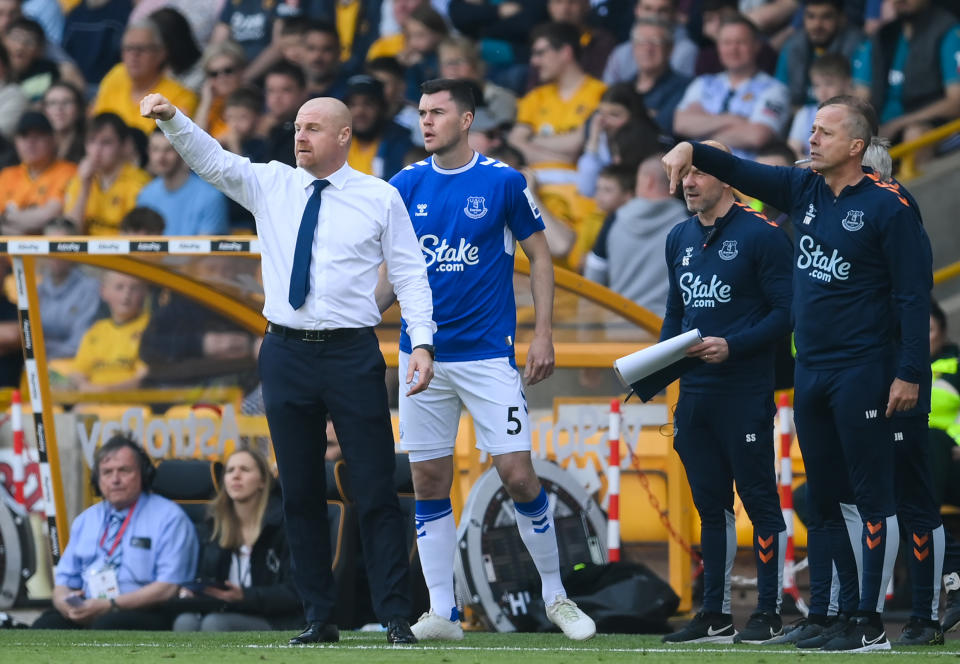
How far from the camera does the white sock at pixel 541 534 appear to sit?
738 centimetres

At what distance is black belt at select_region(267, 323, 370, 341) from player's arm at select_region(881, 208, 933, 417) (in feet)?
6.88

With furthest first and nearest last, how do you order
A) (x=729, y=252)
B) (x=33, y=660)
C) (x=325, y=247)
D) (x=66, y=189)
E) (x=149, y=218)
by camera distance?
(x=66, y=189) < (x=149, y=218) < (x=729, y=252) < (x=325, y=247) < (x=33, y=660)

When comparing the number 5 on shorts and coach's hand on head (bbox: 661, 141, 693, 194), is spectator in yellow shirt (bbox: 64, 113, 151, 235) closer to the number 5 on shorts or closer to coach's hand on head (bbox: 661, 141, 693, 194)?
the number 5 on shorts

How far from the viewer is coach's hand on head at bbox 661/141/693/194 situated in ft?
20.5

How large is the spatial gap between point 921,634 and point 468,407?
210 cm

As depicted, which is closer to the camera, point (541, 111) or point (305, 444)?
point (305, 444)

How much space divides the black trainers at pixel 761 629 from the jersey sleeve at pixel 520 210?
75.7 inches

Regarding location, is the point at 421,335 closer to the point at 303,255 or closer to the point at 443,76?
the point at 303,255

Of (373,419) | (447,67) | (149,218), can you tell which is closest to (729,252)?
(373,419)

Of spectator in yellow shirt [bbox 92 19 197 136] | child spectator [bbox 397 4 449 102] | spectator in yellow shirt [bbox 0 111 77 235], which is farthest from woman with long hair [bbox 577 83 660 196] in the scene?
spectator in yellow shirt [bbox 0 111 77 235]

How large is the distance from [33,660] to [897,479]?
136 inches

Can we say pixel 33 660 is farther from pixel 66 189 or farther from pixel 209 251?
pixel 66 189

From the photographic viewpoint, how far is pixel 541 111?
1355 centimetres

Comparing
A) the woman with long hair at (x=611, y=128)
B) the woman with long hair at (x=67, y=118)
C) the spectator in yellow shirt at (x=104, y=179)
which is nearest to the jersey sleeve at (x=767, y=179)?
the woman with long hair at (x=611, y=128)
